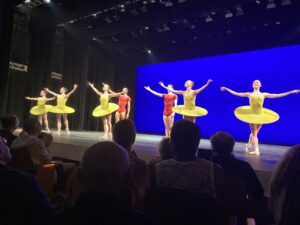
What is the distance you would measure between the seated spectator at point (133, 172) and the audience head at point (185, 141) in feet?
1.03

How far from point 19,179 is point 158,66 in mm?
10370

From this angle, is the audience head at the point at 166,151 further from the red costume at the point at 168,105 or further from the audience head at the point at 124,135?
the red costume at the point at 168,105

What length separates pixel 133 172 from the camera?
2.01m

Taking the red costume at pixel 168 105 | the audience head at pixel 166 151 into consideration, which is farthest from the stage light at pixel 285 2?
the audience head at pixel 166 151

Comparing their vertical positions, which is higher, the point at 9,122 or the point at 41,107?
the point at 41,107

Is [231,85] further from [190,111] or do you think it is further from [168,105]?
[190,111]

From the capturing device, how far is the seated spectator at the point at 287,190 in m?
1.14

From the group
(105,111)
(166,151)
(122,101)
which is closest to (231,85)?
(122,101)

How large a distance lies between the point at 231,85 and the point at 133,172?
8.27 metres

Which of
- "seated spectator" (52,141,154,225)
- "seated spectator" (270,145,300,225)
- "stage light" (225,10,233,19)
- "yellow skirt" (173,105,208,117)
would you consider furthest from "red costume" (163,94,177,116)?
"seated spectator" (52,141,154,225)

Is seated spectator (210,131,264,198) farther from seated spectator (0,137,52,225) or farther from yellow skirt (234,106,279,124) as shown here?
yellow skirt (234,106,279,124)

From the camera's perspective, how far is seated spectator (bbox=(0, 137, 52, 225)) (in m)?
1.35

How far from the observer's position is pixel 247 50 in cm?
888

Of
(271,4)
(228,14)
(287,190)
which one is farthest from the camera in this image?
(228,14)
